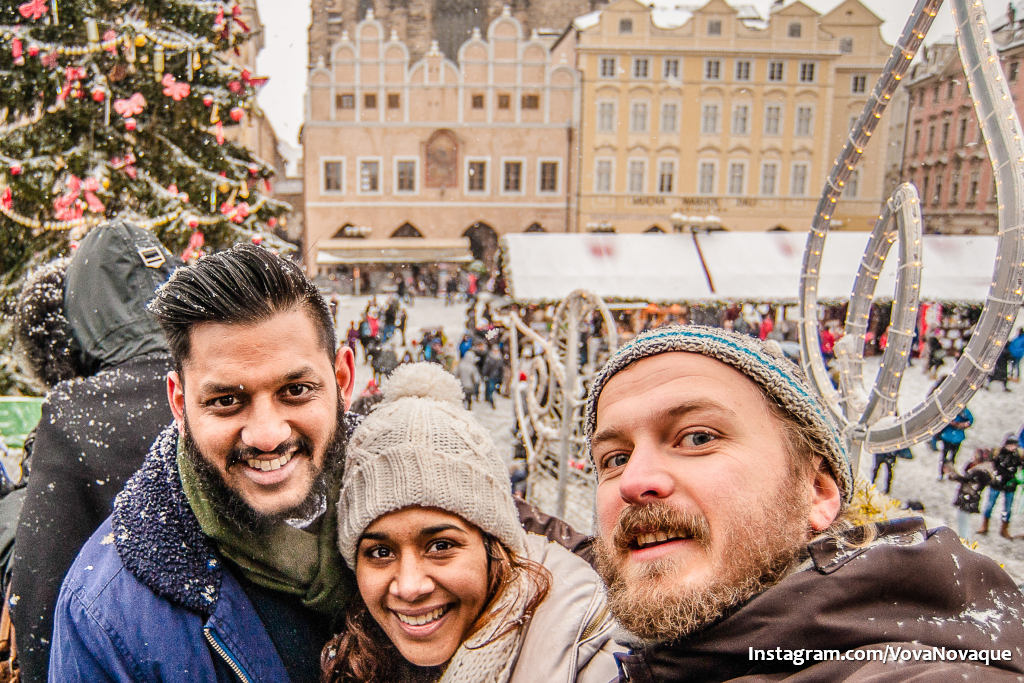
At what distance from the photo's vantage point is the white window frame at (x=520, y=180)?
96.7 feet

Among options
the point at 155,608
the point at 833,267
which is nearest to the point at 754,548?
the point at 155,608

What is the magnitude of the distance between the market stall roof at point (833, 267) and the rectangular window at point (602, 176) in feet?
46.0

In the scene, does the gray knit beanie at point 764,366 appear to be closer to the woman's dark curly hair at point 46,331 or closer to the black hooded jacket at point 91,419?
the black hooded jacket at point 91,419

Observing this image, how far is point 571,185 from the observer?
29.7m

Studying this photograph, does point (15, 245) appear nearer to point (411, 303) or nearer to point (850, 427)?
point (850, 427)

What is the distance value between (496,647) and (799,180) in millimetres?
32085

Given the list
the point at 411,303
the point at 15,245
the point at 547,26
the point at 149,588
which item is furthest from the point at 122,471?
the point at 547,26

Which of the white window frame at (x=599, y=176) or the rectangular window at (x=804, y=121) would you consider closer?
the rectangular window at (x=804, y=121)

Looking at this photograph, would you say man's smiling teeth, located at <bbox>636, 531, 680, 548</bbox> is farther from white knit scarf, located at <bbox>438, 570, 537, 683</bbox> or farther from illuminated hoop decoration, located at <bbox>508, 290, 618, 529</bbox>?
illuminated hoop decoration, located at <bbox>508, 290, 618, 529</bbox>

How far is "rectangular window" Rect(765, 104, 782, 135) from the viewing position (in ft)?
95.0

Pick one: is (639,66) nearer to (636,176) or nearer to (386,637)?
(636,176)

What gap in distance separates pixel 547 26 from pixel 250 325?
40121 mm

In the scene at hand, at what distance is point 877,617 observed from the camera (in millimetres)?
903

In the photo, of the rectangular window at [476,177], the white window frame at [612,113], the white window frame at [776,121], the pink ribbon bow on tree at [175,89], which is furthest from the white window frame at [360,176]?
the pink ribbon bow on tree at [175,89]
